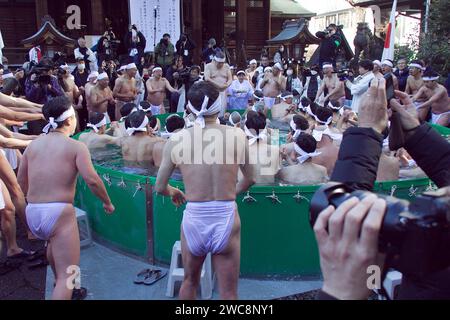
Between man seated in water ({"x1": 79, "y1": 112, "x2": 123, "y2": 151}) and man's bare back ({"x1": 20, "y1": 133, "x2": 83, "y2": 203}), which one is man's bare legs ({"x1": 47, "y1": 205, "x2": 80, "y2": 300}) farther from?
man seated in water ({"x1": 79, "y1": 112, "x2": 123, "y2": 151})

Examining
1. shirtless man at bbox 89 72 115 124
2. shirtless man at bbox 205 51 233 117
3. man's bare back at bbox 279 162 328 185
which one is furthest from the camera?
shirtless man at bbox 205 51 233 117

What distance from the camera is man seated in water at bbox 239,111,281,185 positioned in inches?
235

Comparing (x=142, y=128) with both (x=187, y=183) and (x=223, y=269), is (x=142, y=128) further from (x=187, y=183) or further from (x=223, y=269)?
(x=223, y=269)

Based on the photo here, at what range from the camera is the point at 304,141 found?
544 centimetres

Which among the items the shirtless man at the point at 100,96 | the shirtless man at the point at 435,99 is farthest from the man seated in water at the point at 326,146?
the shirtless man at the point at 100,96

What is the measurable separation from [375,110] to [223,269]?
2.13m

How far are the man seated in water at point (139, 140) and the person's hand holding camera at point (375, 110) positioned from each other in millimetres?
5484

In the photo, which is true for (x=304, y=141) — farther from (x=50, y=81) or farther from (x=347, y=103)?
(x=347, y=103)

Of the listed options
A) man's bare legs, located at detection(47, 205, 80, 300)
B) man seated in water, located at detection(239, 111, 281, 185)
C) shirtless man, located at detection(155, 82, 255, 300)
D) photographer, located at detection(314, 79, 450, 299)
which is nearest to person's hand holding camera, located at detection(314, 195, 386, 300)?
photographer, located at detection(314, 79, 450, 299)

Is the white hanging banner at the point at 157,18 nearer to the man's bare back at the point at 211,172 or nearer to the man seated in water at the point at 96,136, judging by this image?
the man seated in water at the point at 96,136

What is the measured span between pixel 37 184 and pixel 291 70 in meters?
14.0

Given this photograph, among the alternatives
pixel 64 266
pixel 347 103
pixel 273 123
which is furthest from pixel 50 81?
pixel 347 103

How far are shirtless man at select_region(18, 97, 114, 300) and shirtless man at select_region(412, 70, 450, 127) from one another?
8.32 metres

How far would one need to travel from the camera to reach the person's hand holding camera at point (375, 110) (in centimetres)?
181
